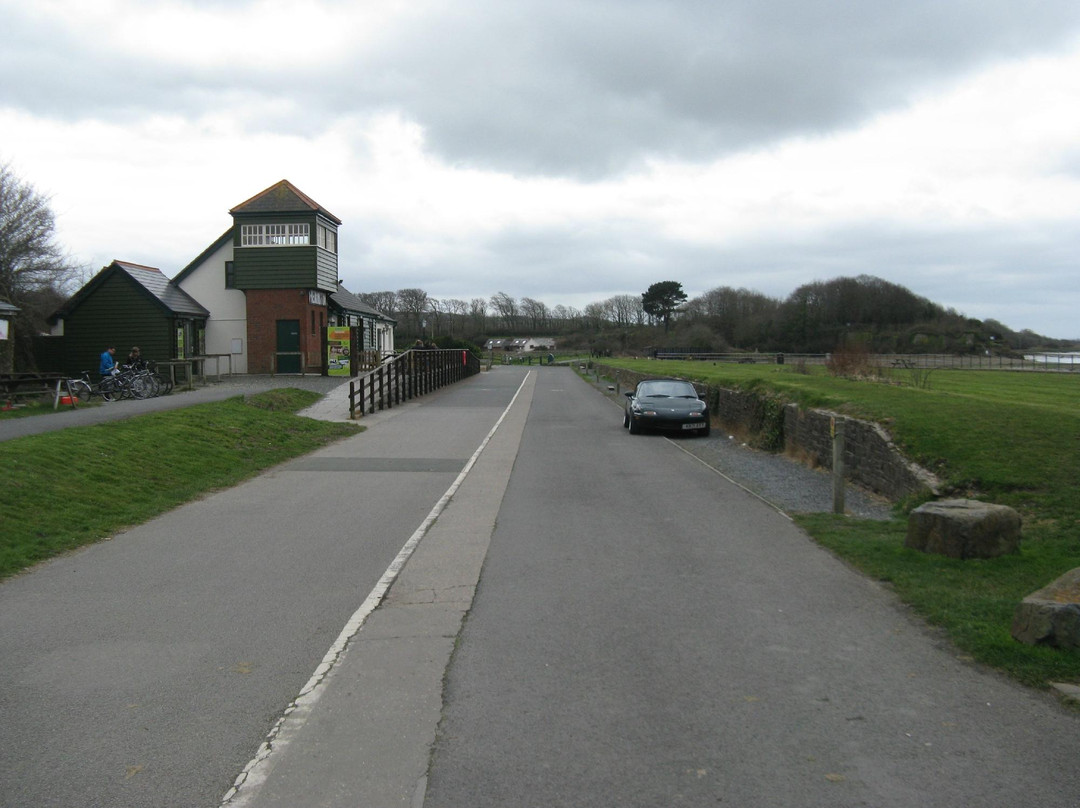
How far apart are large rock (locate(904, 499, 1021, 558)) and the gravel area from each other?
7.84 ft

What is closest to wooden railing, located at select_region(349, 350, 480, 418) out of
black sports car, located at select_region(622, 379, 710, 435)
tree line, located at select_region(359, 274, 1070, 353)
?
black sports car, located at select_region(622, 379, 710, 435)

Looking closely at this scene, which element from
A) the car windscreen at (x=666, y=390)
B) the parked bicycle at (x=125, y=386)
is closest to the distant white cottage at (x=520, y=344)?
the parked bicycle at (x=125, y=386)

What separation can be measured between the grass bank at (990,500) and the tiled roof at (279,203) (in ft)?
87.5

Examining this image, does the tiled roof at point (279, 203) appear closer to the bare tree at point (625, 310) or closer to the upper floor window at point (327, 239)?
the upper floor window at point (327, 239)

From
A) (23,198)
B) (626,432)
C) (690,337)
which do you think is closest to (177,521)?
(626,432)

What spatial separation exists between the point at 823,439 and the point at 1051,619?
958 centimetres

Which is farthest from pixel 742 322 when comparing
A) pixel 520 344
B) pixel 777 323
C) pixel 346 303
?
pixel 346 303

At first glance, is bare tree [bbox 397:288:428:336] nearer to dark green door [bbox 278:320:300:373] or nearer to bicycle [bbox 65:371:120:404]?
dark green door [bbox 278:320:300:373]

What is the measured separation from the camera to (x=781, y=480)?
13.4 m

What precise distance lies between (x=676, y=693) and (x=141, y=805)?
2683 mm

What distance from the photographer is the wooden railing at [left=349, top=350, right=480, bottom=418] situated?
2594cm

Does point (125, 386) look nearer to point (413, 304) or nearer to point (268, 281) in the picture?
point (268, 281)

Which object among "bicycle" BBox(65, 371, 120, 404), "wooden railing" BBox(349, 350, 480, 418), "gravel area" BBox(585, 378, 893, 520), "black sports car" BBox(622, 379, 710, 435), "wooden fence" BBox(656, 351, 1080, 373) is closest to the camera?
"gravel area" BBox(585, 378, 893, 520)

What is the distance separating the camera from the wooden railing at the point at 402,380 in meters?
25.9
